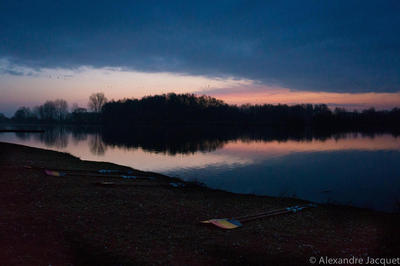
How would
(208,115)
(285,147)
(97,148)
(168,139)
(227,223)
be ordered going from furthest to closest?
1. (208,115)
2. (168,139)
3. (285,147)
4. (97,148)
5. (227,223)

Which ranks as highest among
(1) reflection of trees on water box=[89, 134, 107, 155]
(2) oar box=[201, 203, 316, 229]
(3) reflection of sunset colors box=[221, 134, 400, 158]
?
(2) oar box=[201, 203, 316, 229]

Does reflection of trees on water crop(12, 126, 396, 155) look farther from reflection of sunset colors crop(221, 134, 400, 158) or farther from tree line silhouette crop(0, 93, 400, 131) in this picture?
tree line silhouette crop(0, 93, 400, 131)

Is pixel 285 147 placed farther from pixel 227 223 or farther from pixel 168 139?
Answer: pixel 227 223

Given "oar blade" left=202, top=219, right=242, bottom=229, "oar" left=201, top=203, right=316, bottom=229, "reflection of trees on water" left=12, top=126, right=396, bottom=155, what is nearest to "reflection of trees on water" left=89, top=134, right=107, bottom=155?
"reflection of trees on water" left=12, top=126, right=396, bottom=155

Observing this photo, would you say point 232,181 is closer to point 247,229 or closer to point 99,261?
point 247,229

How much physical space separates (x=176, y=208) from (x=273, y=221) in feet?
12.3

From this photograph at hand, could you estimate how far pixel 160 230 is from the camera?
8656mm

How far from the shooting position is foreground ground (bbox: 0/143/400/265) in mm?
6766

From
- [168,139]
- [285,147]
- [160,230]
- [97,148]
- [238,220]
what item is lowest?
[97,148]

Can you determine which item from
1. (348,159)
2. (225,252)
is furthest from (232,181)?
(348,159)

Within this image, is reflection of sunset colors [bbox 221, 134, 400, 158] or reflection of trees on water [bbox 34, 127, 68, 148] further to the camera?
reflection of trees on water [bbox 34, 127, 68, 148]

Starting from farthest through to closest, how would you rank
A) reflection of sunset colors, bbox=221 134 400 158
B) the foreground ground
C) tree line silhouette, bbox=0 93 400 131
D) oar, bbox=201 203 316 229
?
1. tree line silhouette, bbox=0 93 400 131
2. reflection of sunset colors, bbox=221 134 400 158
3. oar, bbox=201 203 316 229
4. the foreground ground

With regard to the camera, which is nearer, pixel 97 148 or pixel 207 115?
pixel 97 148

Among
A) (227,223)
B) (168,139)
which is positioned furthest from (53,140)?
(227,223)
